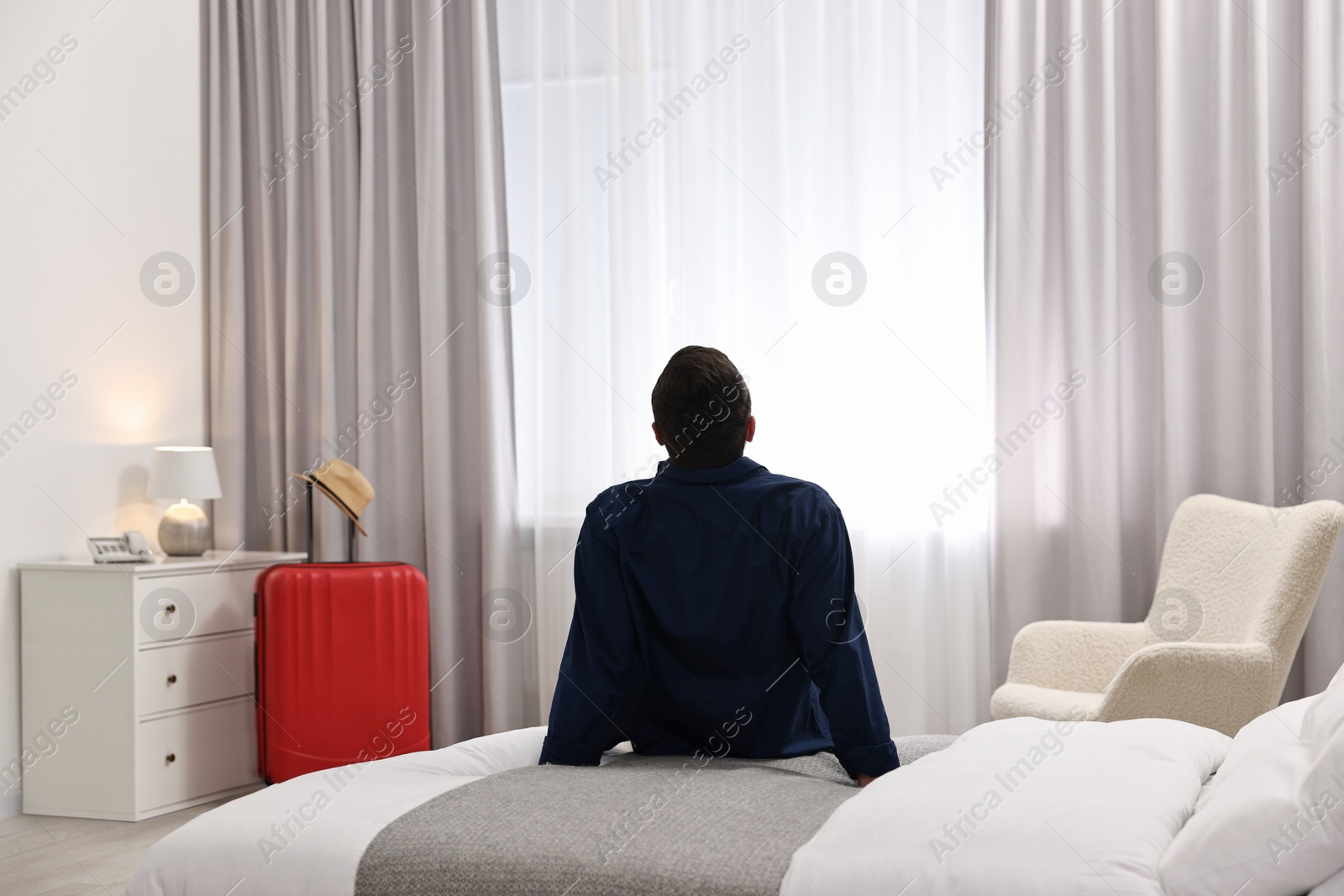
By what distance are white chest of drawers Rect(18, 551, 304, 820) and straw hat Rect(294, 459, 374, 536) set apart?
1.36 ft

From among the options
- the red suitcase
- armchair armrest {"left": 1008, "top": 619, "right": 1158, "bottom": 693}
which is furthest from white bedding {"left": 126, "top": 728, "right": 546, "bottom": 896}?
the red suitcase

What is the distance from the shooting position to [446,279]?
13.4 feet

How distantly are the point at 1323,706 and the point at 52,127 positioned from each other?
382 cm

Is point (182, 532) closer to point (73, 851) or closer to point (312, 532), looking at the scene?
point (312, 532)

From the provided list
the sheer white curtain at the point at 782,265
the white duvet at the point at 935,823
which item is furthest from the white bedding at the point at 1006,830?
the sheer white curtain at the point at 782,265

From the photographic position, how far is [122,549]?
359 cm

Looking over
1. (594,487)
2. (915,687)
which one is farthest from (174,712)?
(915,687)

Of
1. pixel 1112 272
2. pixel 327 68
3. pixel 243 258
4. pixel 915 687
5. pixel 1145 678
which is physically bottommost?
pixel 915 687

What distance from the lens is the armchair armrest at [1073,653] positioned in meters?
3.12

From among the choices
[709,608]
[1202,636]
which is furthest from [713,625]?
[1202,636]

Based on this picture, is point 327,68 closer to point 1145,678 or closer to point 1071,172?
point 1071,172

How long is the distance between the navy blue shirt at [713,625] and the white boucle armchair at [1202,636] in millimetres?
1316

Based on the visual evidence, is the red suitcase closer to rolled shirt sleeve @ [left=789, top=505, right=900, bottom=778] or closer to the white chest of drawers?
the white chest of drawers

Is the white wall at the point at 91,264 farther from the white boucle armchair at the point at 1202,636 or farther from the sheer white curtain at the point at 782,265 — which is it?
the white boucle armchair at the point at 1202,636
